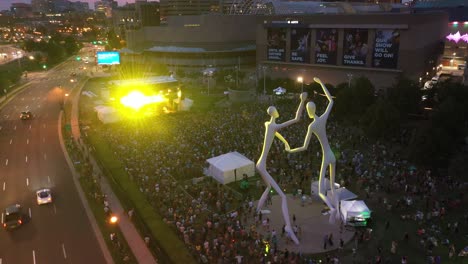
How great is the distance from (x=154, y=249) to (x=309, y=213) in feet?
30.1

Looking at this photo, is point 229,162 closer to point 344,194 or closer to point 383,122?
point 344,194

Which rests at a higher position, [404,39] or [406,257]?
[404,39]

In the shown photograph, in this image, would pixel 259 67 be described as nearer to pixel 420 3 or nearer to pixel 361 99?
pixel 361 99

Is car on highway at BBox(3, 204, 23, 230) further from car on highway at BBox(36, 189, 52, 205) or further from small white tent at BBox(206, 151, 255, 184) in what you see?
small white tent at BBox(206, 151, 255, 184)

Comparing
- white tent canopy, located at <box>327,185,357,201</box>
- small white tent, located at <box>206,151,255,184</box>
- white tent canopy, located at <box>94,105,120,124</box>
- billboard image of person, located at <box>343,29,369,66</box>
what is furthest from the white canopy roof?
billboard image of person, located at <box>343,29,369,66</box>

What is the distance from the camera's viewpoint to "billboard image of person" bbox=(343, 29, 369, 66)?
184 ft

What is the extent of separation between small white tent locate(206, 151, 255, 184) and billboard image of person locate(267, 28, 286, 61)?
41.3 m

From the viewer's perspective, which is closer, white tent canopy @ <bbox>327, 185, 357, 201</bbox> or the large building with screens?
white tent canopy @ <bbox>327, 185, 357, 201</bbox>

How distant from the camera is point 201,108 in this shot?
53312 mm

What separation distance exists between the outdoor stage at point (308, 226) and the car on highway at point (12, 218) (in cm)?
1392

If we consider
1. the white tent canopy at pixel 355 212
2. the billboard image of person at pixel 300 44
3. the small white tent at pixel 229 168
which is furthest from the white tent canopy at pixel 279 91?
the white tent canopy at pixel 355 212

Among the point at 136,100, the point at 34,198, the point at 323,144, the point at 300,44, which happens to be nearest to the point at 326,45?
the point at 300,44

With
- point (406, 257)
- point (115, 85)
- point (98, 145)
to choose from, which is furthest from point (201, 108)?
point (406, 257)

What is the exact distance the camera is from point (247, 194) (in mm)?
26109
